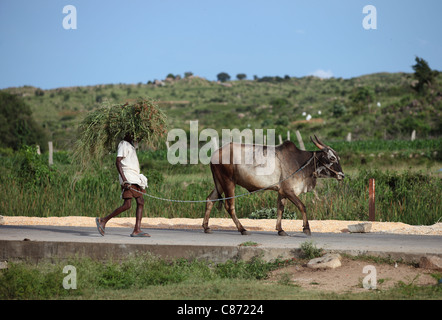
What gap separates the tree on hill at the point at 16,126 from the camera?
182 ft

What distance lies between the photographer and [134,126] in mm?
11289

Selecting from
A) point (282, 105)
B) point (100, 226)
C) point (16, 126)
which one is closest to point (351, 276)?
point (100, 226)

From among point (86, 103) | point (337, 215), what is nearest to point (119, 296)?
point (337, 215)

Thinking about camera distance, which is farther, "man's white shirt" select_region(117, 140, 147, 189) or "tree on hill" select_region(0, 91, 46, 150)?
"tree on hill" select_region(0, 91, 46, 150)

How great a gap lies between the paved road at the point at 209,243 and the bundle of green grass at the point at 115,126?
1.80 metres

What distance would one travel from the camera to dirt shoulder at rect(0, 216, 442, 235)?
13.6 m

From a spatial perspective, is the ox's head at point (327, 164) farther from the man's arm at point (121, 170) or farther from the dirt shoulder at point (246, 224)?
the man's arm at point (121, 170)

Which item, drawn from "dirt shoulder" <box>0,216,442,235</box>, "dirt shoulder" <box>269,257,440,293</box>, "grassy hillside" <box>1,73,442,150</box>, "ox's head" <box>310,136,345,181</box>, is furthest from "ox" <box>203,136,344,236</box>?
"grassy hillside" <box>1,73,442,150</box>

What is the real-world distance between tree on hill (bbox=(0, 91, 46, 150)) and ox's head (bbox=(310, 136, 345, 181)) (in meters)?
45.9

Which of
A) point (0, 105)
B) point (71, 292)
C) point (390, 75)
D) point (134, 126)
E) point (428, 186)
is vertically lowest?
point (71, 292)

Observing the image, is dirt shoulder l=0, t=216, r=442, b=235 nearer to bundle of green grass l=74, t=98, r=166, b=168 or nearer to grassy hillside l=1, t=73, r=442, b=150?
bundle of green grass l=74, t=98, r=166, b=168

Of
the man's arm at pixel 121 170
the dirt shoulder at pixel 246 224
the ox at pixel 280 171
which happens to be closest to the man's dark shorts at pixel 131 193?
the man's arm at pixel 121 170

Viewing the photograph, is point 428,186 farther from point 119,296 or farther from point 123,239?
point 119,296

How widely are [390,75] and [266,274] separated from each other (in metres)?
124
